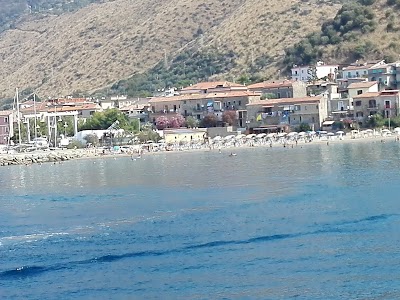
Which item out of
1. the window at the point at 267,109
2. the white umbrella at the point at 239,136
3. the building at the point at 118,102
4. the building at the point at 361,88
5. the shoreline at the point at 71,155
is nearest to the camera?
the shoreline at the point at 71,155

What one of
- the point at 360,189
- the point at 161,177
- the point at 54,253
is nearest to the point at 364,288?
the point at 54,253

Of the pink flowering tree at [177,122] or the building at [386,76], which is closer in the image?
the building at [386,76]

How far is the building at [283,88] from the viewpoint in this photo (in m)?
84.1

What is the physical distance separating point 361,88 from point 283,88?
27.6 feet

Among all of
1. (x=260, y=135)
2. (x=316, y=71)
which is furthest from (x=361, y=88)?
(x=316, y=71)

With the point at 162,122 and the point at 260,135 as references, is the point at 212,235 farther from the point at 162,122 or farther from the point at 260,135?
the point at 162,122

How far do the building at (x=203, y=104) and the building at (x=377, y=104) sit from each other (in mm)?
10282

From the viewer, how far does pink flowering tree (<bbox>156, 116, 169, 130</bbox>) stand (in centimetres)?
8631

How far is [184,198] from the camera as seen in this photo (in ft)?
135

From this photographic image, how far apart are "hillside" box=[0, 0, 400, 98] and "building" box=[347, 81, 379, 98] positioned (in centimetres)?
988

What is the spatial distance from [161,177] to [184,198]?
40.5ft

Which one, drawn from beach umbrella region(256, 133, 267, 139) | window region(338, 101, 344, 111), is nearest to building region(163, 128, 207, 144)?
beach umbrella region(256, 133, 267, 139)

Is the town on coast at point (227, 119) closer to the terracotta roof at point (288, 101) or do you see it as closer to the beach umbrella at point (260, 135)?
the terracotta roof at point (288, 101)

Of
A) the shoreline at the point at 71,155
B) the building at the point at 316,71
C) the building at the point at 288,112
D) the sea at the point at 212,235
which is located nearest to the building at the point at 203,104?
the building at the point at 288,112
